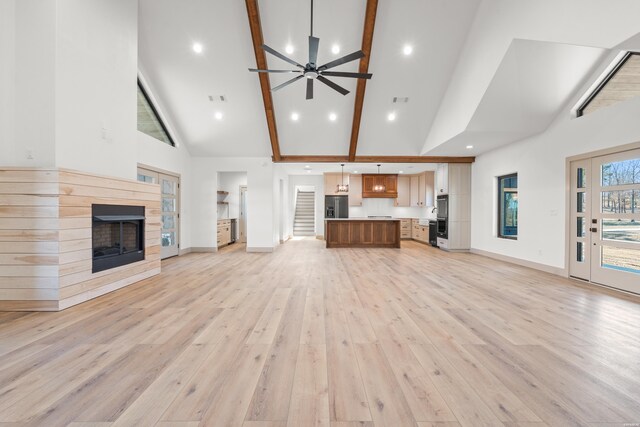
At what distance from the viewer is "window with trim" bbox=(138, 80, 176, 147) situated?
18.7 feet

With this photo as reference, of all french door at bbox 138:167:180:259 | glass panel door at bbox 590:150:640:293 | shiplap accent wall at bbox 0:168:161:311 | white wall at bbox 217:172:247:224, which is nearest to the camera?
shiplap accent wall at bbox 0:168:161:311

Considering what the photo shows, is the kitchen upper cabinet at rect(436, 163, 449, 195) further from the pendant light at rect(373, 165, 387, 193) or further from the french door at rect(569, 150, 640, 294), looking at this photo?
the french door at rect(569, 150, 640, 294)

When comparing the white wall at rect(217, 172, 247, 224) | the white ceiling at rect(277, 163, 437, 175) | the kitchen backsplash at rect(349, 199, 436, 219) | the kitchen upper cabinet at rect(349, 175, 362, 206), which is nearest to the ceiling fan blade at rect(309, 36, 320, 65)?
the white ceiling at rect(277, 163, 437, 175)

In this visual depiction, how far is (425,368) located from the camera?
6.16 ft

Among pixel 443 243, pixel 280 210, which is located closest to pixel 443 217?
pixel 443 243

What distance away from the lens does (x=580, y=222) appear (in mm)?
4512

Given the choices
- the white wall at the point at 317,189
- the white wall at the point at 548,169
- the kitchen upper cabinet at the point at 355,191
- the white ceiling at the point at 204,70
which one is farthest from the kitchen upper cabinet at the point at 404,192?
the white ceiling at the point at 204,70

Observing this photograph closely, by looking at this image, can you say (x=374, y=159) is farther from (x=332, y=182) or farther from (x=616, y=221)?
(x=616, y=221)

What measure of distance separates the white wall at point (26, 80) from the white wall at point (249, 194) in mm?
4318

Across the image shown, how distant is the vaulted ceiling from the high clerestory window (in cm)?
30

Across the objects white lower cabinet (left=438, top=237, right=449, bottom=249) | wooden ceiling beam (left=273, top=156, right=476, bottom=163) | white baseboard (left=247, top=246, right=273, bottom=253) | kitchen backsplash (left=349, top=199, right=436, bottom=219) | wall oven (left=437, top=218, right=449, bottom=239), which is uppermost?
wooden ceiling beam (left=273, top=156, right=476, bottom=163)

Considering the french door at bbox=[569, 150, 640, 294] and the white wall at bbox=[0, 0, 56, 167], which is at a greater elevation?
the white wall at bbox=[0, 0, 56, 167]

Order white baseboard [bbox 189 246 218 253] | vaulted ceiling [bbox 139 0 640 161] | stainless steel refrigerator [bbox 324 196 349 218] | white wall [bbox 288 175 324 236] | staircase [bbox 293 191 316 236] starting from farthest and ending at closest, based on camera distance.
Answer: staircase [bbox 293 191 316 236], white wall [bbox 288 175 324 236], stainless steel refrigerator [bbox 324 196 349 218], white baseboard [bbox 189 246 218 253], vaulted ceiling [bbox 139 0 640 161]

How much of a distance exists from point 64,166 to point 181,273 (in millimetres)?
2282
